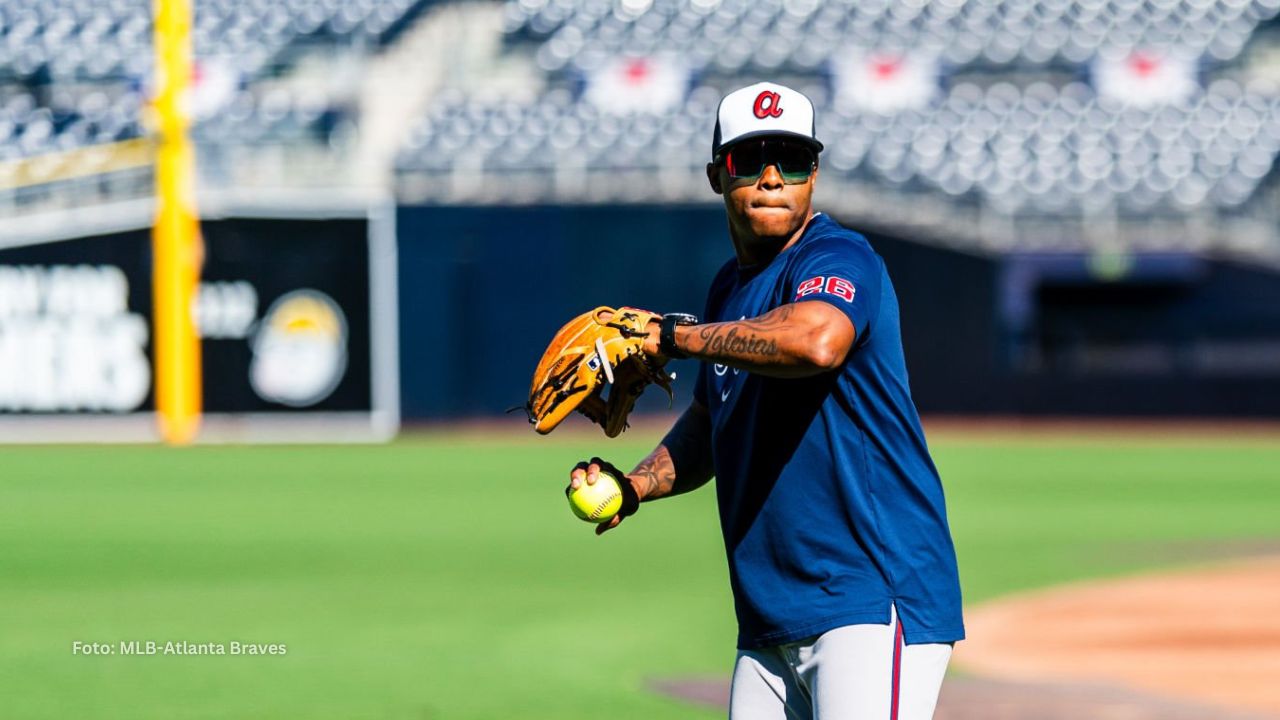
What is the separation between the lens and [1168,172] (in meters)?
25.7

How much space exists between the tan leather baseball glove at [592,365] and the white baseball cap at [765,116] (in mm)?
375

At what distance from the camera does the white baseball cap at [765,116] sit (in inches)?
126

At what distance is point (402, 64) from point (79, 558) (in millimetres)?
16273

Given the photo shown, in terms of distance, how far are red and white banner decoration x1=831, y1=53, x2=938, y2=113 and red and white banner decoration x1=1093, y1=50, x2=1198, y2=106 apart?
2816 millimetres

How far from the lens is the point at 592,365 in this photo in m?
3.36

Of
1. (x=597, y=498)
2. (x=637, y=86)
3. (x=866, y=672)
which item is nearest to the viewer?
(x=866, y=672)

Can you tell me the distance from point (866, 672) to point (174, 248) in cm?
1895

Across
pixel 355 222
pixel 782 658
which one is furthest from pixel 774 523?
pixel 355 222

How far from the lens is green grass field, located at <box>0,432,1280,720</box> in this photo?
289 inches

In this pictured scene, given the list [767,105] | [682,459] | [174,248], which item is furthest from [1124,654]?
[174,248]

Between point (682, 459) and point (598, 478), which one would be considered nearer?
point (598, 478)

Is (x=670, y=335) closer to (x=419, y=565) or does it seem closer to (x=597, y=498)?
(x=597, y=498)

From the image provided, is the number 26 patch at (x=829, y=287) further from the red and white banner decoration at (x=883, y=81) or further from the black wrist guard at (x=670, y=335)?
the red and white banner decoration at (x=883, y=81)

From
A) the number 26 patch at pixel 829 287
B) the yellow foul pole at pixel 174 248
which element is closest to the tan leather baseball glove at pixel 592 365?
the number 26 patch at pixel 829 287
